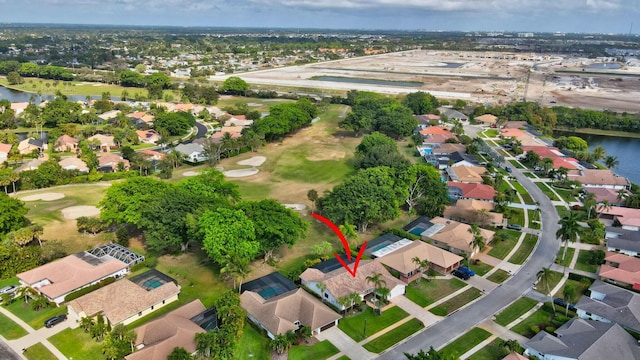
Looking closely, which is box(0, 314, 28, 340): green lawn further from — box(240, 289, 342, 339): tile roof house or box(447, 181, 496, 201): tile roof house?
box(447, 181, 496, 201): tile roof house

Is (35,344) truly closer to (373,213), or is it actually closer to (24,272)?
(24,272)

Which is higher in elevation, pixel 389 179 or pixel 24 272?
pixel 389 179

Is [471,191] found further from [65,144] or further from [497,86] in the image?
[497,86]

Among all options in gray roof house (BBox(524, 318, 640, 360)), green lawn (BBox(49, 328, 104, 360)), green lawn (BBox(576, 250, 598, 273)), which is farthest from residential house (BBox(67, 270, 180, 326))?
green lawn (BBox(576, 250, 598, 273))

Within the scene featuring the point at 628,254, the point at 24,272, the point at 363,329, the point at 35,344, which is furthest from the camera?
the point at 628,254

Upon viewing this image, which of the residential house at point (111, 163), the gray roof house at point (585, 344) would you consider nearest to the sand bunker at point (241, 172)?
the residential house at point (111, 163)

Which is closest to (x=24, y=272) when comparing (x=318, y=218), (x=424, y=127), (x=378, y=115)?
(x=318, y=218)

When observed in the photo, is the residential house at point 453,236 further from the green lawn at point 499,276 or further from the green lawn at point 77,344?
the green lawn at point 77,344

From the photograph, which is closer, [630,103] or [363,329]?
[363,329]
